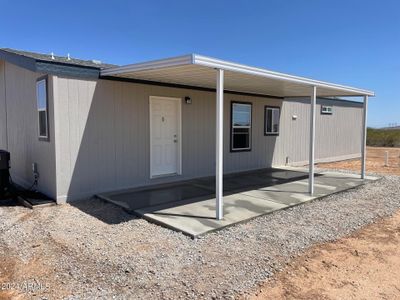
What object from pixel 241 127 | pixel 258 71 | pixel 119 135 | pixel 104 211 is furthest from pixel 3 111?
pixel 258 71

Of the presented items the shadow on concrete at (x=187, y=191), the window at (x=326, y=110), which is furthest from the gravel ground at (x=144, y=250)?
the window at (x=326, y=110)

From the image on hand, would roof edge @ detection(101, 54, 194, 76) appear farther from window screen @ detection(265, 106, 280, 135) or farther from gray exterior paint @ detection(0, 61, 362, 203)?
window screen @ detection(265, 106, 280, 135)

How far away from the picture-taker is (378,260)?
12.0 ft

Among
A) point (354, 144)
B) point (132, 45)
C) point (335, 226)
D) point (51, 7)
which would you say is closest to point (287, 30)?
point (354, 144)

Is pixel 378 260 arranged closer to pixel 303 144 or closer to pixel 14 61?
pixel 14 61

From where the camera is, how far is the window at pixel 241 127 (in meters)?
9.29

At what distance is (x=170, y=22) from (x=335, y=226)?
13094 mm

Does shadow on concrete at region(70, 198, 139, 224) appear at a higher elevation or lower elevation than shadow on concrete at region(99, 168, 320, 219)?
lower

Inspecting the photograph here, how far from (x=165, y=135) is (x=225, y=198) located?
2.42 metres

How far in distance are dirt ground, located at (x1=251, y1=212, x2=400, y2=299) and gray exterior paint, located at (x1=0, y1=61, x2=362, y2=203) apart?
14.4 ft

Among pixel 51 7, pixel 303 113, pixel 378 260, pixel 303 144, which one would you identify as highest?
pixel 51 7

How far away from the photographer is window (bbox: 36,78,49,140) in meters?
5.89

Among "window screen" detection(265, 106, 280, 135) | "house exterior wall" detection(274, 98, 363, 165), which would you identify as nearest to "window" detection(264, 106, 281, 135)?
"window screen" detection(265, 106, 280, 135)

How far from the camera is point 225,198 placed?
20.0 feet
